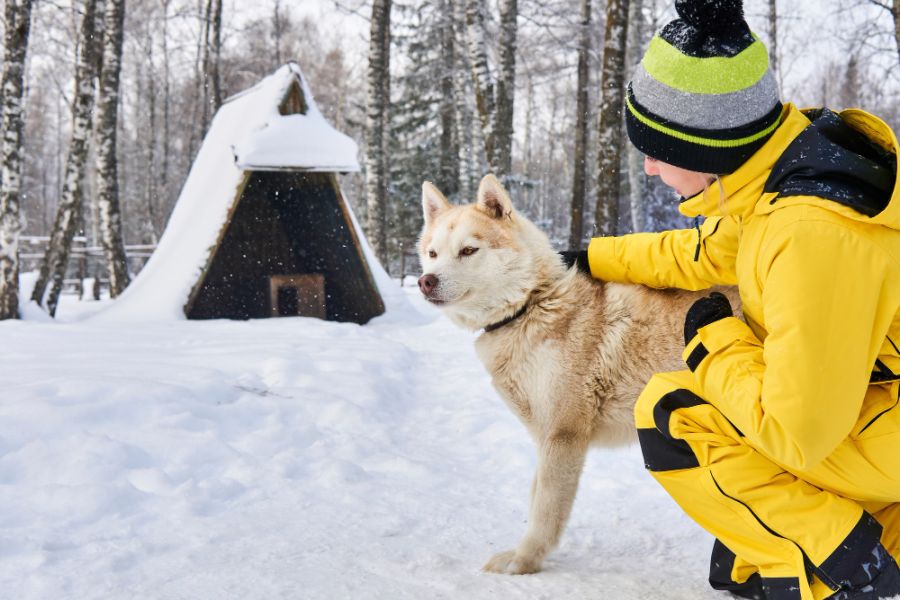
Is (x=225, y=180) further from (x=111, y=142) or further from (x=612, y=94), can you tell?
(x=612, y=94)

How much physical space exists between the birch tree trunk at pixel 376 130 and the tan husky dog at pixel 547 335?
29.1 ft

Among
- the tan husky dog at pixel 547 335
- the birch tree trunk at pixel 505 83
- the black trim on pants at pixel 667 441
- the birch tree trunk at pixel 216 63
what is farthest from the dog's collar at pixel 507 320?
the birch tree trunk at pixel 216 63

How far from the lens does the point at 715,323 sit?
1823 millimetres

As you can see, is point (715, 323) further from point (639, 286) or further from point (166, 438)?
point (166, 438)

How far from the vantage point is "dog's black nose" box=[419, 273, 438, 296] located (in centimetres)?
278

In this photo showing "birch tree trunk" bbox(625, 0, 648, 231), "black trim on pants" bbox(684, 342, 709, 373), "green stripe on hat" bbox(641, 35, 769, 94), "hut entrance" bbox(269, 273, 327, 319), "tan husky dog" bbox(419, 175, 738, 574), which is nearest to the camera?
"green stripe on hat" bbox(641, 35, 769, 94)

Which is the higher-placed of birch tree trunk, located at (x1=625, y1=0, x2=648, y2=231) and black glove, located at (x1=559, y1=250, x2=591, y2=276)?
birch tree trunk, located at (x1=625, y1=0, x2=648, y2=231)

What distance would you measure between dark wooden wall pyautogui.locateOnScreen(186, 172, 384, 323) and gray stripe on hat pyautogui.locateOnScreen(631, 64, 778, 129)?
722 cm

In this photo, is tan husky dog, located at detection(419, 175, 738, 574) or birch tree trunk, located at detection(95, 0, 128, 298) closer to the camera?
tan husky dog, located at detection(419, 175, 738, 574)

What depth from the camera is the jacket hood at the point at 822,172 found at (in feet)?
4.76

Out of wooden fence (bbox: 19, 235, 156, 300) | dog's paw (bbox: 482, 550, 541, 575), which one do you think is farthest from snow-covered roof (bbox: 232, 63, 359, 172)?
dog's paw (bbox: 482, 550, 541, 575)

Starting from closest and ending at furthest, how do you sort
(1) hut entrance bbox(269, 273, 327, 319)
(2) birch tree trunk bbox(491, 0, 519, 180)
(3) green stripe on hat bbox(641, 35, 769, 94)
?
(3) green stripe on hat bbox(641, 35, 769, 94) < (1) hut entrance bbox(269, 273, 327, 319) < (2) birch tree trunk bbox(491, 0, 519, 180)

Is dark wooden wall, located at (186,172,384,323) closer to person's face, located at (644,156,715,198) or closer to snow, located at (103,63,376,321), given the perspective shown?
snow, located at (103,63,376,321)

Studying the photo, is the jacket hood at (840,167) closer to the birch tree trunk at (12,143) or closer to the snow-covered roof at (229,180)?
the snow-covered roof at (229,180)
